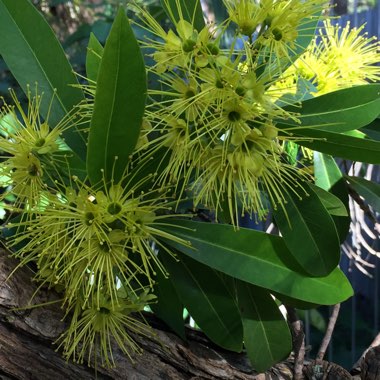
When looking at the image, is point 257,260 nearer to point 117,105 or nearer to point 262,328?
point 262,328

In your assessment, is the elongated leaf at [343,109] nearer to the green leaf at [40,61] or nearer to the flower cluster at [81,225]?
the flower cluster at [81,225]

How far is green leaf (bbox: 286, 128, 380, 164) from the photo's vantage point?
3.01ft

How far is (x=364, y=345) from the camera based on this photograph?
9.46 ft

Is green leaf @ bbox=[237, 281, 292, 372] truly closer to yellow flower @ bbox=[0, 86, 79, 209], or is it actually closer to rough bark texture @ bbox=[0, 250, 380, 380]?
rough bark texture @ bbox=[0, 250, 380, 380]

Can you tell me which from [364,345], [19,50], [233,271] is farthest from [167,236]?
[364,345]

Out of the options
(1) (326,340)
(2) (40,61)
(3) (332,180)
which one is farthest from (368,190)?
(2) (40,61)

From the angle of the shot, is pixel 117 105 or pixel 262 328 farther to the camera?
pixel 262 328

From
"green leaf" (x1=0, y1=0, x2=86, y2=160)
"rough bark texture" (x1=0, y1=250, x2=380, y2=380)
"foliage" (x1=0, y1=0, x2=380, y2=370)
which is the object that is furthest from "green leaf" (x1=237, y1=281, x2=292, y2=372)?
"green leaf" (x1=0, y1=0, x2=86, y2=160)

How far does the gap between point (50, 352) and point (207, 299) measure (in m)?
0.31

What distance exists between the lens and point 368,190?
121cm

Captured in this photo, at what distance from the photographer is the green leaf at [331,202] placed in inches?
40.3

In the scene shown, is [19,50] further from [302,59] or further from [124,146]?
[302,59]

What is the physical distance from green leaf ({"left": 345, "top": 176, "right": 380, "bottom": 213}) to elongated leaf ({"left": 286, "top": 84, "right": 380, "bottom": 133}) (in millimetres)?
286

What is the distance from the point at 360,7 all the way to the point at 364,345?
1840 mm
